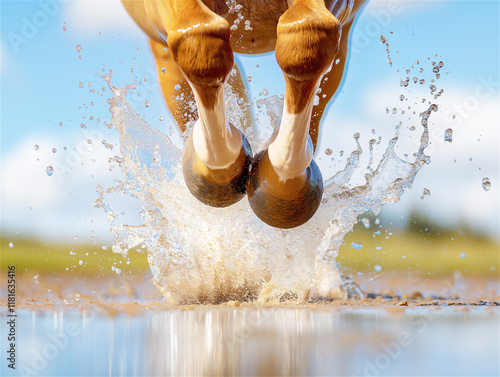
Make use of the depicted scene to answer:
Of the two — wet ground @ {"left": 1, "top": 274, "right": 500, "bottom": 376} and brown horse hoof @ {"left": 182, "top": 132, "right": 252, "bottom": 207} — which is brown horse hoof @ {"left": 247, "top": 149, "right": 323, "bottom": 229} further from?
wet ground @ {"left": 1, "top": 274, "right": 500, "bottom": 376}

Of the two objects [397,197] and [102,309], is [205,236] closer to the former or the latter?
[102,309]

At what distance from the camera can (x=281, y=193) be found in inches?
45.4

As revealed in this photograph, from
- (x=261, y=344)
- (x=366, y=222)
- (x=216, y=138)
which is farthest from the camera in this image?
(x=366, y=222)

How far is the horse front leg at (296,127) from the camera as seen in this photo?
0.93m

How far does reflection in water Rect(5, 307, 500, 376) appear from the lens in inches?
32.5

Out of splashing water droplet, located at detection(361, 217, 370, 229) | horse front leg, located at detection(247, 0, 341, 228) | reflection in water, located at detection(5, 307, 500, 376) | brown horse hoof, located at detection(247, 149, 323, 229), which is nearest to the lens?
reflection in water, located at detection(5, 307, 500, 376)

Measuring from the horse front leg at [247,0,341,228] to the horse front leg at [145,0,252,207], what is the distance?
0.06 metres

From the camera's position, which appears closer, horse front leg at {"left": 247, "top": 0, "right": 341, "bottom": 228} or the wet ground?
the wet ground

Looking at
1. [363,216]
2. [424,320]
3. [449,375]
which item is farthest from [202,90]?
[363,216]

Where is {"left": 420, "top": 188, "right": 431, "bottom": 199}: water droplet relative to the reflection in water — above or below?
above

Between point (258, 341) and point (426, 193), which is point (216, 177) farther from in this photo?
point (426, 193)

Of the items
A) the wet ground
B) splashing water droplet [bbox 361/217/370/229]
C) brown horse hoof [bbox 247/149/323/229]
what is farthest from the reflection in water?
splashing water droplet [bbox 361/217/370/229]

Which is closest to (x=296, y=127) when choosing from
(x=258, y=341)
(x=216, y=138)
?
(x=216, y=138)

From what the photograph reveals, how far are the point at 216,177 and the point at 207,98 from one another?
0.74 feet
